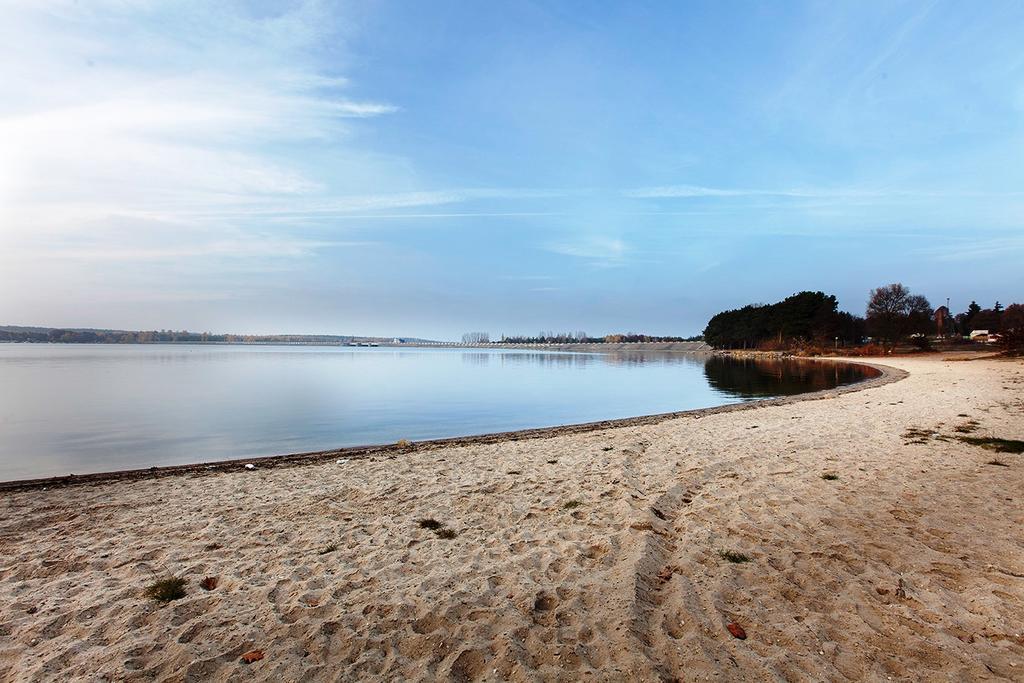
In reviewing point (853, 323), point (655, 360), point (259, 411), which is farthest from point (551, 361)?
point (259, 411)

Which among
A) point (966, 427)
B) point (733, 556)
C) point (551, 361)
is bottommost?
point (551, 361)

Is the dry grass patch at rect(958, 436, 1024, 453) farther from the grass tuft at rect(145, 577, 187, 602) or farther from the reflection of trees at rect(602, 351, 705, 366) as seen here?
the reflection of trees at rect(602, 351, 705, 366)

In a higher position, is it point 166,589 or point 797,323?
point 797,323

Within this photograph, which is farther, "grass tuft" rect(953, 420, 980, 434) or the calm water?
the calm water

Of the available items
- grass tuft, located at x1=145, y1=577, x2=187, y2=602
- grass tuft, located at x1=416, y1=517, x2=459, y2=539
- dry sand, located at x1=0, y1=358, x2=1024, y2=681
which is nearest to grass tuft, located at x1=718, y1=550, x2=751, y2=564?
dry sand, located at x1=0, y1=358, x2=1024, y2=681

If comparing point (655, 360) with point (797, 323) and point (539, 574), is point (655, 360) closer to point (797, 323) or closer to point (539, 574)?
point (797, 323)

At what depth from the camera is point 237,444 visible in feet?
52.3

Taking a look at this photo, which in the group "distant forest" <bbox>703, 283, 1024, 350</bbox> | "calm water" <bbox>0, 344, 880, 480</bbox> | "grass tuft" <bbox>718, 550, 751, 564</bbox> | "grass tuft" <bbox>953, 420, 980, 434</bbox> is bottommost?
"calm water" <bbox>0, 344, 880, 480</bbox>

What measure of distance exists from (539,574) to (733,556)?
188cm

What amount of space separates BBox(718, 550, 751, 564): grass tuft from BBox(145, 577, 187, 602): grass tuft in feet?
16.0

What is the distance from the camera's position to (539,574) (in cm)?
493

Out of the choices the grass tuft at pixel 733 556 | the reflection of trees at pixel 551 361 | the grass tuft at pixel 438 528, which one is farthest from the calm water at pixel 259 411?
the reflection of trees at pixel 551 361

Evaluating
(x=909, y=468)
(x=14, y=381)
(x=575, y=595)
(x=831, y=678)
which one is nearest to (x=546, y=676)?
(x=575, y=595)

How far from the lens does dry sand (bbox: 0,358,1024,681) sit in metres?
3.62
